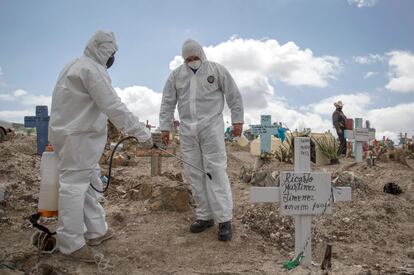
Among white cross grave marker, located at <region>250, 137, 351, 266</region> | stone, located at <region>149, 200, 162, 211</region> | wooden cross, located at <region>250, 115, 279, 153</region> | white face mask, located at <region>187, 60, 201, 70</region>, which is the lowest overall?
stone, located at <region>149, 200, 162, 211</region>

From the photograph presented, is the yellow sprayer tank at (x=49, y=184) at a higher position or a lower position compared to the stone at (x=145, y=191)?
higher

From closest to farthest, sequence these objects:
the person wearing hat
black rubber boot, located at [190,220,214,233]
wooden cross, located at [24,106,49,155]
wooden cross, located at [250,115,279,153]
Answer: black rubber boot, located at [190,220,214,233] → wooden cross, located at [250,115,279,153] → wooden cross, located at [24,106,49,155] → the person wearing hat

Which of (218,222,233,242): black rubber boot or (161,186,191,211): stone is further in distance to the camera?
(161,186,191,211): stone

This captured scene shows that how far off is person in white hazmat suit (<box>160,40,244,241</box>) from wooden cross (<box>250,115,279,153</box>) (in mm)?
3664

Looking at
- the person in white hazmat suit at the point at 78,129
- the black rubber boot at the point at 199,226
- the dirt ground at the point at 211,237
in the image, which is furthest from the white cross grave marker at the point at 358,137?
the person in white hazmat suit at the point at 78,129

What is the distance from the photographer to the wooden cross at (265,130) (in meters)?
7.48

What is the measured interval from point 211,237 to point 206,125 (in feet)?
3.43

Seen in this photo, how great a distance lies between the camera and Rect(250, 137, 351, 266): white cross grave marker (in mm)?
2910

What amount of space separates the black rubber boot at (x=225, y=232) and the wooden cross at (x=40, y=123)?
6.34m

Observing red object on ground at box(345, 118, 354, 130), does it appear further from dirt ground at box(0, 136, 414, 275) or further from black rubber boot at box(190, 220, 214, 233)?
black rubber boot at box(190, 220, 214, 233)

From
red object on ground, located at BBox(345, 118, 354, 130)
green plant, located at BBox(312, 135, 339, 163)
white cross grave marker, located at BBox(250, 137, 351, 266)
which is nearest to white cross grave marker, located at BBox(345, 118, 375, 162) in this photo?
green plant, located at BBox(312, 135, 339, 163)

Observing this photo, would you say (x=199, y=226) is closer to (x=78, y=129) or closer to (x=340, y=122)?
(x=78, y=129)

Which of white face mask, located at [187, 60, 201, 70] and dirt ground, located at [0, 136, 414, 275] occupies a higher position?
white face mask, located at [187, 60, 201, 70]

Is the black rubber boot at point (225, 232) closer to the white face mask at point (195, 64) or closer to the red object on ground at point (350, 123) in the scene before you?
the white face mask at point (195, 64)
